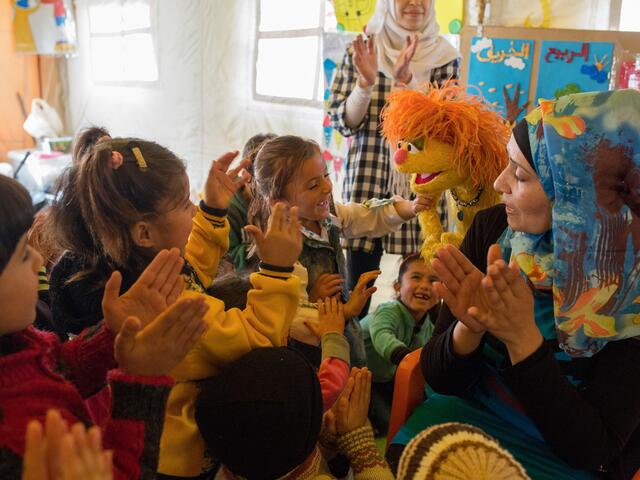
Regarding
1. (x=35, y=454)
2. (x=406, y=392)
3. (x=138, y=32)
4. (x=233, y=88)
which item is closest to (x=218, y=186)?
(x=406, y=392)

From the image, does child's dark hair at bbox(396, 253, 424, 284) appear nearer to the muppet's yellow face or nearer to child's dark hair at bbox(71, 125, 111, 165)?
the muppet's yellow face

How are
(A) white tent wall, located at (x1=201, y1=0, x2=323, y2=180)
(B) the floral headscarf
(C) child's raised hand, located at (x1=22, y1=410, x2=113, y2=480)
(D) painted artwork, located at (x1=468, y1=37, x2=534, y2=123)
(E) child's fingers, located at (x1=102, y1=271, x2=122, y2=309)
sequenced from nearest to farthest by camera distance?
(C) child's raised hand, located at (x1=22, y1=410, x2=113, y2=480) < (E) child's fingers, located at (x1=102, y1=271, x2=122, y2=309) < (B) the floral headscarf < (D) painted artwork, located at (x1=468, y1=37, x2=534, y2=123) < (A) white tent wall, located at (x1=201, y1=0, x2=323, y2=180)

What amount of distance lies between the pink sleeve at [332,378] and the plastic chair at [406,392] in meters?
0.11

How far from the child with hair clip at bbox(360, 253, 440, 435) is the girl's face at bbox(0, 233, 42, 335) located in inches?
49.6

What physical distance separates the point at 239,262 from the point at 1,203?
981 millimetres

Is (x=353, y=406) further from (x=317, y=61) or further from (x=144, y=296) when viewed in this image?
(x=317, y=61)

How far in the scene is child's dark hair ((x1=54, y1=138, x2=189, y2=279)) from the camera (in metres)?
1.10

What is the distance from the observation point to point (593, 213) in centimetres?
92

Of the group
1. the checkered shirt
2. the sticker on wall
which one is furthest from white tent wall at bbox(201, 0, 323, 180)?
the checkered shirt

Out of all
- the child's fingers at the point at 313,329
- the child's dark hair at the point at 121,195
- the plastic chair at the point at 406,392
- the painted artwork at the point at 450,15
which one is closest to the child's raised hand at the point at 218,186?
the child's dark hair at the point at 121,195

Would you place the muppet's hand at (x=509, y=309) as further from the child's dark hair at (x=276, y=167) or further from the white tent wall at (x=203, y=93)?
the white tent wall at (x=203, y=93)

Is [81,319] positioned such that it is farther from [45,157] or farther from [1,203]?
[45,157]

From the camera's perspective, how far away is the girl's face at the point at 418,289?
1.90 meters

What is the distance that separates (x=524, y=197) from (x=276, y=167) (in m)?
0.74
